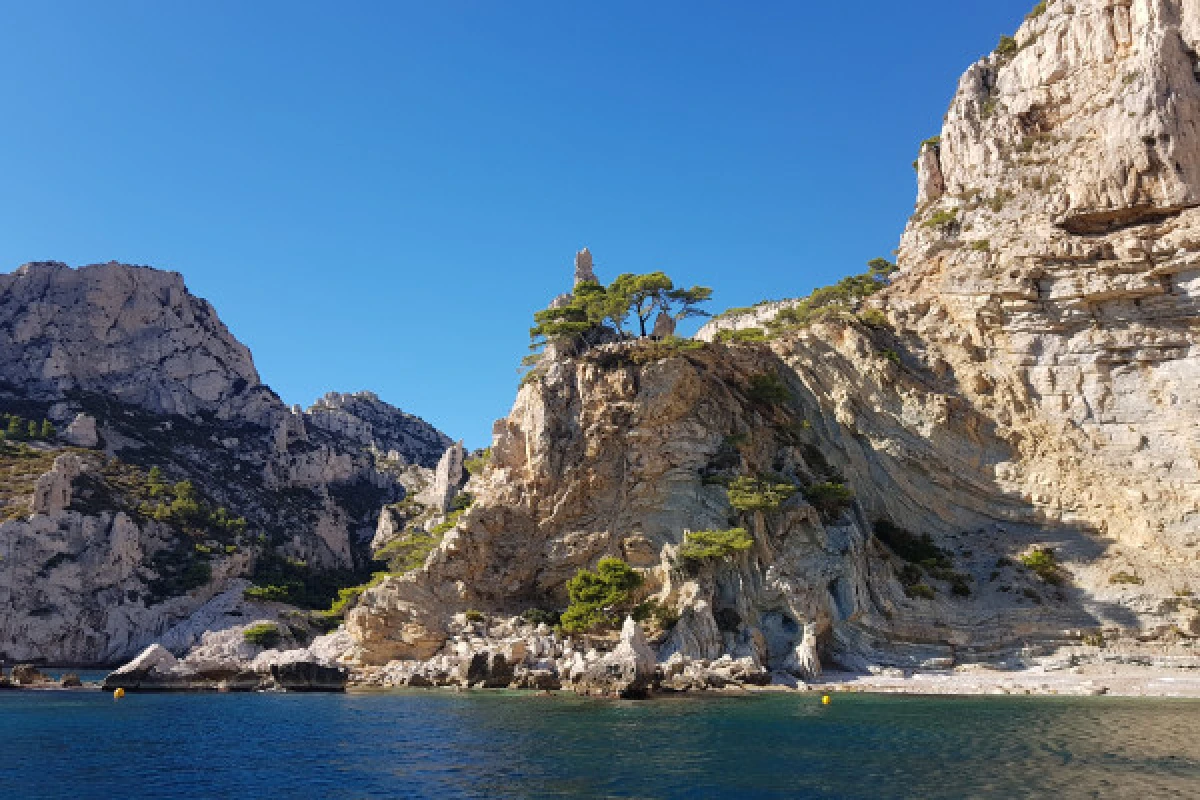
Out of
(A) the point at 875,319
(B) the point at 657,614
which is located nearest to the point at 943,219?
(A) the point at 875,319

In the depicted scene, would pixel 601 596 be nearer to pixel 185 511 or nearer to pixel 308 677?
pixel 308 677

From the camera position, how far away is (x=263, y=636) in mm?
71625

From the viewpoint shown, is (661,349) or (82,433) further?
(82,433)

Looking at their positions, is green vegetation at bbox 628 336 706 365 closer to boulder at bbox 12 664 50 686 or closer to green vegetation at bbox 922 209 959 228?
green vegetation at bbox 922 209 959 228

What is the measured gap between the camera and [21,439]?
9056 cm

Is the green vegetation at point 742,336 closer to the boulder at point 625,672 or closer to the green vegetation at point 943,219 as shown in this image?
the green vegetation at point 943,219

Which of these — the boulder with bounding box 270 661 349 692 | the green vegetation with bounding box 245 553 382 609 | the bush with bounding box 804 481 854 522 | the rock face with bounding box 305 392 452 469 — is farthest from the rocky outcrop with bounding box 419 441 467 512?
the bush with bounding box 804 481 854 522

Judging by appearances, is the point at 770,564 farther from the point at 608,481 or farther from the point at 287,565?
the point at 287,565

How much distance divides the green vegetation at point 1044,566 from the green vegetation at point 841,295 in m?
27.9

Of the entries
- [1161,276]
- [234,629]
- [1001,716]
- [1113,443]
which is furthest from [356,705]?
[1161,276]

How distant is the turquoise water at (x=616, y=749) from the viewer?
20.6 m

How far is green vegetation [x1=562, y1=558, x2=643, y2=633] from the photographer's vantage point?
4909 centimetres

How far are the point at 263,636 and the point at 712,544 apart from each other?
42586 millimetres

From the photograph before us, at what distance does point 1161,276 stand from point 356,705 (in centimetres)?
5857
